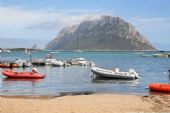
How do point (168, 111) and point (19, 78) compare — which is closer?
point (168, 111)

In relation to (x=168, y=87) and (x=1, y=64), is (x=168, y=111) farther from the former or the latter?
(x=1, y=64)

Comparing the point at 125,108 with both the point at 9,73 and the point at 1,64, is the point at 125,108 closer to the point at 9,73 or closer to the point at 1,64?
the point at 9,73

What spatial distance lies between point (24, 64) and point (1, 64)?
5.49m

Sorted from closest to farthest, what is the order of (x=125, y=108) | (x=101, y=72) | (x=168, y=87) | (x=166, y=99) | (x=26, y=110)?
(x=26, y=110) → (x=125, y=108) → (x=166, y=99) → (x=168, y=87) → (x=101, y=72)

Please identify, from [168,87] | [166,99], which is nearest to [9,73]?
[168,87]

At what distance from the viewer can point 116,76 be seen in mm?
→ 61094

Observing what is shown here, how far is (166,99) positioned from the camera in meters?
30.2

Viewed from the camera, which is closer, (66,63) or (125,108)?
(125,108)

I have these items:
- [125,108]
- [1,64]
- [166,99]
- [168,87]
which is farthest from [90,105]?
[1,64]

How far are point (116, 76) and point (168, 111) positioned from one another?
37501 mm

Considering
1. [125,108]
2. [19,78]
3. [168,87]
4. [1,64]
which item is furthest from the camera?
[1,64]

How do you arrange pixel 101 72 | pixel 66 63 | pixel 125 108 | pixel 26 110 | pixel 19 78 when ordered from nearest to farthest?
pixel 26 110 < pixel 125 108 < pixel 19 78 < pixel 101 72 < pixel 66 63

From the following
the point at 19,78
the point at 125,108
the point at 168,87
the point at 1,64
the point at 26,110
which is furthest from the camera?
the point at 1,64

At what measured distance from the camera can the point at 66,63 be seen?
104750 mm
